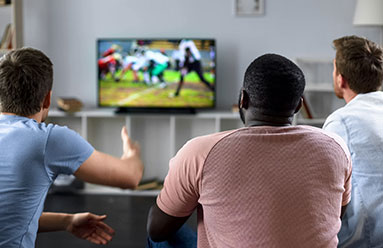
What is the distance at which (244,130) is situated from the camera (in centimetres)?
114

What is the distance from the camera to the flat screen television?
4.36m

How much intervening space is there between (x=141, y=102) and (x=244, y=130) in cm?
338

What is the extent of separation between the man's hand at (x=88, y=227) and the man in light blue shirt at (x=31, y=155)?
234 mm

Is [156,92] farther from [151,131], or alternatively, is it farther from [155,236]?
[155,236]

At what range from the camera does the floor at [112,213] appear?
2969 millimetres

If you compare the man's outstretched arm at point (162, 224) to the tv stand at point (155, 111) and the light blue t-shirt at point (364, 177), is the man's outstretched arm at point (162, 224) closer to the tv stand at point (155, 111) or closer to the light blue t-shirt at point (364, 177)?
the light blue t-shirt at point (364, 177)

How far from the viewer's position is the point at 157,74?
4406 millimetres

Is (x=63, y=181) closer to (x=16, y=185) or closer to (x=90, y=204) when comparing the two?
(x=90, y=204)

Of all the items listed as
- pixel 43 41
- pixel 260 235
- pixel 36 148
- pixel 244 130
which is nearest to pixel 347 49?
pixel 244 130

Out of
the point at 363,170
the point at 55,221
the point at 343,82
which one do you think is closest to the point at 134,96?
the point at 343,82

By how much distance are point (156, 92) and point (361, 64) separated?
2735mm

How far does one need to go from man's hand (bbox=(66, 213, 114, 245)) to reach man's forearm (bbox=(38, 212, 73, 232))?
1cm

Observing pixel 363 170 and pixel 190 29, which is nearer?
pixel 363 170

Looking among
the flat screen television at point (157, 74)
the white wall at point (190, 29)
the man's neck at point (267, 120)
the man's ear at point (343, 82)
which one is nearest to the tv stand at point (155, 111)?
the flat screen television at point (157, 74)
